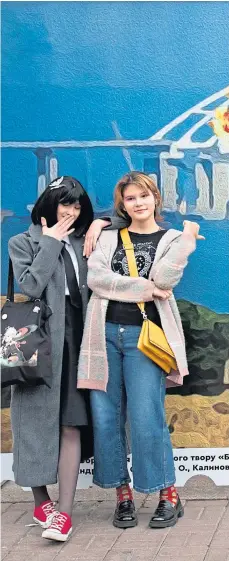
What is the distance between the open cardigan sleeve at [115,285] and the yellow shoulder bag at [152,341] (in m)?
0.06

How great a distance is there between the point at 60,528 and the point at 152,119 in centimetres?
223

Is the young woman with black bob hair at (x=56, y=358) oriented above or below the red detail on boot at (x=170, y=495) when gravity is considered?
above

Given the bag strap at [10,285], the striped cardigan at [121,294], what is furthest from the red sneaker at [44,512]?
the bag strap at [10,285]

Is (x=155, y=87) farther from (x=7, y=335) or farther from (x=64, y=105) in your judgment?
(x=7, y=335)

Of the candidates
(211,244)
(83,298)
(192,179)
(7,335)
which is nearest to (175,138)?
(192,179)

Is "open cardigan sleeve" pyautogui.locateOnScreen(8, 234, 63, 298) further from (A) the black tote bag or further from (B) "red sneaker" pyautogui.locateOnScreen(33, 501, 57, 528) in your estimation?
(B) "red sneaker" pyautogui.locateOnScreen(33, 501, 57, 528)

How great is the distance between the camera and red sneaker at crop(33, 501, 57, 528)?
5473 mm

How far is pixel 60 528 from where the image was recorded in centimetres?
528

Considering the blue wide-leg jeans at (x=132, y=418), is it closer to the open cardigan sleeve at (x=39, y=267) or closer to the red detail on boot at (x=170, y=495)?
the red detail on boot at (x=170, y=495)

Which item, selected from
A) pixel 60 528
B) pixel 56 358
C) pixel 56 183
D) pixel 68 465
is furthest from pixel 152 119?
pixel 60 528

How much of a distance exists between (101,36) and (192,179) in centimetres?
93

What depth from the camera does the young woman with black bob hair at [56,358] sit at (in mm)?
5398

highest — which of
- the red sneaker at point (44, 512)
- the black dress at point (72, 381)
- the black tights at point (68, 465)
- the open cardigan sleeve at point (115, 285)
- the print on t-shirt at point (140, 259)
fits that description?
the print on t-shirt at point (140, 259)

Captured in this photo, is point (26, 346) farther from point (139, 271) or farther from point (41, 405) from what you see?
point (139, 271)
